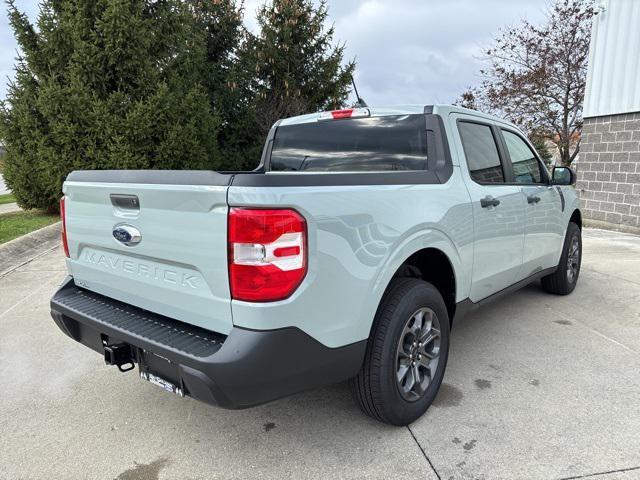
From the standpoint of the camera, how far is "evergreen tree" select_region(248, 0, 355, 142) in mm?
14578

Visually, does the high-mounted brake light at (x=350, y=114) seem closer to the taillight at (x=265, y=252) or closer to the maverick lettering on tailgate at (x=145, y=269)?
the taillight at (x=265, y=252)

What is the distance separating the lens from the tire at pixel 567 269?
4645 millimetres

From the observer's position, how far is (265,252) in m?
1.81

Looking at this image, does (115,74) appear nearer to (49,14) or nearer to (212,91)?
(49,14)

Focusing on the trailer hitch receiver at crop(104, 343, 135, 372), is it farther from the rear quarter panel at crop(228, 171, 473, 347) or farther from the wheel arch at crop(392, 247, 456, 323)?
the wheel arch at crop(392, 247, 456, 323)

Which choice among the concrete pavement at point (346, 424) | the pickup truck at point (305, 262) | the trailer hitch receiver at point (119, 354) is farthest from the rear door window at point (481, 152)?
the trailer hitch receiver at point (119, 354)

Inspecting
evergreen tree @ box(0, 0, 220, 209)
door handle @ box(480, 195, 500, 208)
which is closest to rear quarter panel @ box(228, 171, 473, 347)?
door handle @ box(480, 195, 500, 208)

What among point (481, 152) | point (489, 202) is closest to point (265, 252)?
point (489, 202)

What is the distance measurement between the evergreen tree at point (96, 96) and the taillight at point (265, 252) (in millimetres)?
8137

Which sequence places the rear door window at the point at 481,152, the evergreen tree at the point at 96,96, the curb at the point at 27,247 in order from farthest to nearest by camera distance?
the evergreen tree at the point at 96,96, the curb at the point at 27,247, the rear door window at the point at 481,152

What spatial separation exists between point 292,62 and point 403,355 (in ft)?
45.8

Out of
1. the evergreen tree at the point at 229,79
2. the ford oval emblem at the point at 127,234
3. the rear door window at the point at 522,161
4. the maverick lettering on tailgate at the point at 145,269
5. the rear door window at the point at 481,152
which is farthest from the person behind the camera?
the evergreen tree at the point at 229,79

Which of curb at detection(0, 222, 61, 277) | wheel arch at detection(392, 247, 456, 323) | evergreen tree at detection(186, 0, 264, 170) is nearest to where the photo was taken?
wheel arch at detection(392, 247, 456, 323)

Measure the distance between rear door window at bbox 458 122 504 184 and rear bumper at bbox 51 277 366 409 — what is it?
1.63 metres
